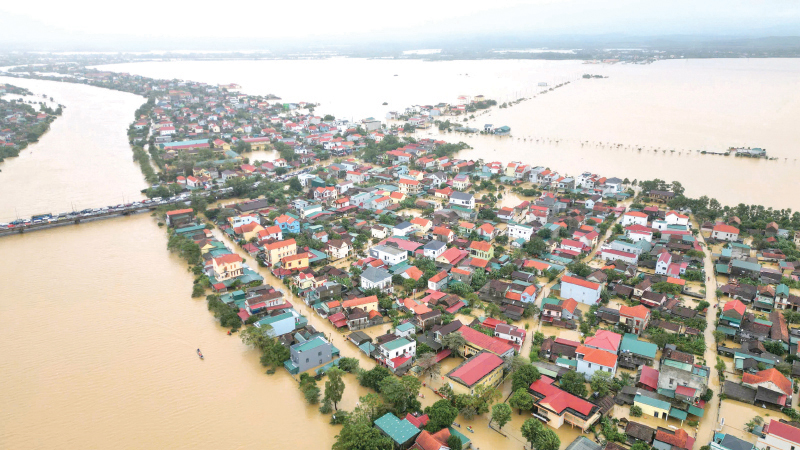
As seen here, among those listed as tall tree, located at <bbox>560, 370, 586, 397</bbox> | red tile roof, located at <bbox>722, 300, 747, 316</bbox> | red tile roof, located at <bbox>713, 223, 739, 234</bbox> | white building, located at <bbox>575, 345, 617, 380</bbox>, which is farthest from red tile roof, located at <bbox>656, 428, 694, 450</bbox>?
red tile roof, located at <bbox>713, 223, 739, 234</bbox>

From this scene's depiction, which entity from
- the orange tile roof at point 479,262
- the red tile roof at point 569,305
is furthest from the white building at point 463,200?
the red tile roof at point 569,305

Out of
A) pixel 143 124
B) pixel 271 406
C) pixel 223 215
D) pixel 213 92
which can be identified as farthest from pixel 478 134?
pixel 213 92

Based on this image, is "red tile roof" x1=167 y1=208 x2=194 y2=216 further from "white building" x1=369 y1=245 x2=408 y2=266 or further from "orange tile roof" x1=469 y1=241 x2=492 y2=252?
"orange tile roof" x1=469 y1=241 x2=492 y2=252

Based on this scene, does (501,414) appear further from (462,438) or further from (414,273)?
(414,273)

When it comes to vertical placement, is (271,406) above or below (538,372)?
below

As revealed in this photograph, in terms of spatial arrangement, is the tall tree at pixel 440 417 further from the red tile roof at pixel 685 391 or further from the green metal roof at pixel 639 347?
the green metal roof at pixel 639 347

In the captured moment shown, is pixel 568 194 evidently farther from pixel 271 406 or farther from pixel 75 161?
pixel 75 161
